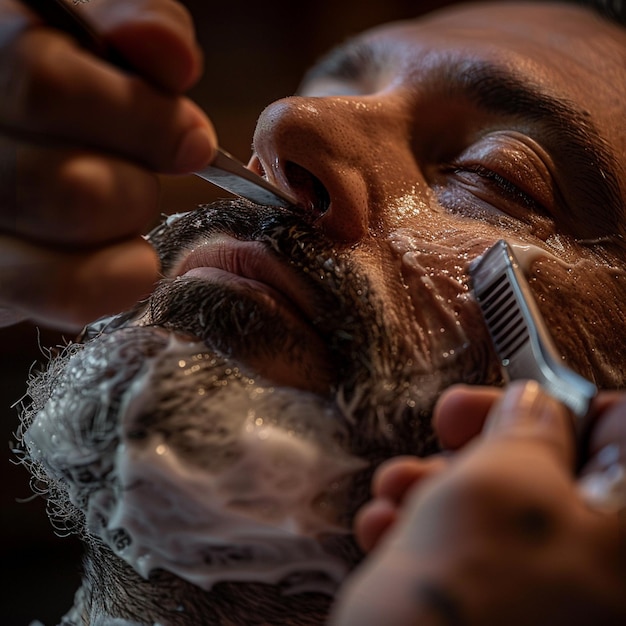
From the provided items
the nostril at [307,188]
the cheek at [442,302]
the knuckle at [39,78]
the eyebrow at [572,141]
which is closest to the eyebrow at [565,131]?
the eyebrow at [572,141]

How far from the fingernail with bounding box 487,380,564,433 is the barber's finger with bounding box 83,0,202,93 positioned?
0.32m

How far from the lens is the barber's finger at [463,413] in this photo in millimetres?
484

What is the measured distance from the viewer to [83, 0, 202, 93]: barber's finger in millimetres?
513

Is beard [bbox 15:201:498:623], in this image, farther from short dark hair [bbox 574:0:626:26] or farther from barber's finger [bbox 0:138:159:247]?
short dark hair [bbox 574:0:626:26]

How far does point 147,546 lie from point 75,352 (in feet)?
0.71

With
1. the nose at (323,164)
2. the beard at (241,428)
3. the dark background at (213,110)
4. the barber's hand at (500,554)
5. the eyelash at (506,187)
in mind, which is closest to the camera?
the barber's hand at (500,554)

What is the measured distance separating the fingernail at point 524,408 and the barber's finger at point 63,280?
29 cm

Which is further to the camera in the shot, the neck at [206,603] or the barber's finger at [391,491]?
the neck at [206,603]

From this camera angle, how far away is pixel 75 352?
751 millimetres

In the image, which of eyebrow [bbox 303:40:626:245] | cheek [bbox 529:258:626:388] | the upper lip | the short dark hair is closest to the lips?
the upper lip

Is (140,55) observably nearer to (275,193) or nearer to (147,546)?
(275,193)

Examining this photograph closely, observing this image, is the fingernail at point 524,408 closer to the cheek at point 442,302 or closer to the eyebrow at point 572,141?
the cheek at point 442,302

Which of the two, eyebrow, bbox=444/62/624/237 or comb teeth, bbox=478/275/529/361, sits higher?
eyebrow, bbox=444/62/624/237

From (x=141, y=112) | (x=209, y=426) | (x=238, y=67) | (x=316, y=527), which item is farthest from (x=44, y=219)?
(x=238, y=67)
